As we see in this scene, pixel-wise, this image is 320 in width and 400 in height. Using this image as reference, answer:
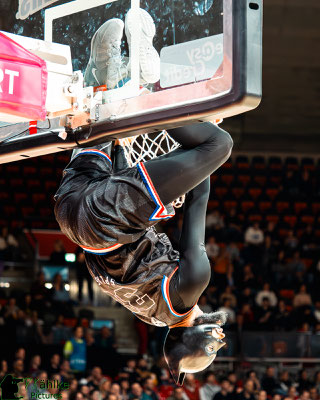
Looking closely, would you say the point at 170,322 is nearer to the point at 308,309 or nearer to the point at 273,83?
the point at 308,309

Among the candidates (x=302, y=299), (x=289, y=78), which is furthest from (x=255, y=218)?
(x=289, y=78)

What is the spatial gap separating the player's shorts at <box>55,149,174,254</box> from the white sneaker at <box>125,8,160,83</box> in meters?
0.36

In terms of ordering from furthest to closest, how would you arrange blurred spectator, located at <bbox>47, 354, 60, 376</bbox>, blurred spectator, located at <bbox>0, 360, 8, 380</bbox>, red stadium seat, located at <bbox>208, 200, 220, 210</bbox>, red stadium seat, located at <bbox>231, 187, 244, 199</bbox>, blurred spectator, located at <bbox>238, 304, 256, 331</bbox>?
1. red stadium seat, located at <bbox>231, 187, 244, 199</bbox>
2. red stadium seat, located at <bbox>208, 200, 220, 210</bbox>
3. blurred spectator, located at <bbox>238, 304, 256, 331</bbox>
4. blurred spectator, located at <bbox>47, 354, 60, 376</bbox>
5. blurred spectator, located at <bbox>0, 360, 8, 380</bbox>

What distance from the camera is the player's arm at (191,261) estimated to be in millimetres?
3271

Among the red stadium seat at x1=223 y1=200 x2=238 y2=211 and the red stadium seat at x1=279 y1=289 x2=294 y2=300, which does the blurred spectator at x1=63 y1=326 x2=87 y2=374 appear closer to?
the red stadium seat at x1=279 y1=289 x2=294 y2=300

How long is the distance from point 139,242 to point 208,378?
7850 millimetres

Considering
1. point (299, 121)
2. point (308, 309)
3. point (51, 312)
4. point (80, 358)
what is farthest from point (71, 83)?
point (299, 121)

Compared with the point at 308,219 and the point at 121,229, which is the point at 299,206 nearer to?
the point at 308,219

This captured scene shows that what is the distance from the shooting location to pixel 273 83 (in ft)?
48.2

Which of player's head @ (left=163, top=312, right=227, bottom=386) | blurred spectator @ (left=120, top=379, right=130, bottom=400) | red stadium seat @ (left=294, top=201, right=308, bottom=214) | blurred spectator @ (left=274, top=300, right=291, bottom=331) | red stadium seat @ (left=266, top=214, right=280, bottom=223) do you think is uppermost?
player's head @ (left=163, top=312, right=227, bottom=386)

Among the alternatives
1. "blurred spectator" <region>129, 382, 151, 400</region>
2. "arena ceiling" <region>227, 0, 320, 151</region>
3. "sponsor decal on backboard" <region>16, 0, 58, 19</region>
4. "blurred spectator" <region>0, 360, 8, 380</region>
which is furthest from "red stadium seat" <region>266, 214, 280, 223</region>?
"sponsor decal on backboard" <region>16, 0, 58, 19</region>

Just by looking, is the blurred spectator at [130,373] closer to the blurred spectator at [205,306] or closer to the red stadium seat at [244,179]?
the blurred spectator at [205,306]

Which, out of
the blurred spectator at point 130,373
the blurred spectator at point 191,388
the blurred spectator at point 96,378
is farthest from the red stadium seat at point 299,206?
the blurred spectator at point 96,378

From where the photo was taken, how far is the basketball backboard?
2.53 metres
